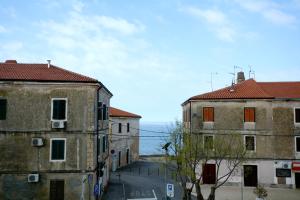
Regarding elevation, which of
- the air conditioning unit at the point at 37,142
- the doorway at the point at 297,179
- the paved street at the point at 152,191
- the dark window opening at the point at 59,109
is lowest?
the paved street at the point at 152,191

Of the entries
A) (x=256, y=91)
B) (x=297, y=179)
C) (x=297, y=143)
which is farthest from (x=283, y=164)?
(x=256, y=91)

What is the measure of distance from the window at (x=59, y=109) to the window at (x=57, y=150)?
165 cm

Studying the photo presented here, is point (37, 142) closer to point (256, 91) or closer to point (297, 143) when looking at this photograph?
point (256, 91)

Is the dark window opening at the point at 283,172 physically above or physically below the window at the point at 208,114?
below

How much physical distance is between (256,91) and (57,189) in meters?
22.1

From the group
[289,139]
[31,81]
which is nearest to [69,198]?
[31,81]

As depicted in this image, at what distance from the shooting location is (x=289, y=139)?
33.7 m

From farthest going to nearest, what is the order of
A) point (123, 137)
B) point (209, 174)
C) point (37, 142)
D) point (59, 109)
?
1. point (123, 137)
2. point (209, 174)
3. point (59, 109)
4. point (37, 142)

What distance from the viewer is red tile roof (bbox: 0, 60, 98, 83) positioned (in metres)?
25.4

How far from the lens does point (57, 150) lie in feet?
83.1

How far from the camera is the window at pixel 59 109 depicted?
1003 inches

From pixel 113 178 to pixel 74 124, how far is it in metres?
16.7

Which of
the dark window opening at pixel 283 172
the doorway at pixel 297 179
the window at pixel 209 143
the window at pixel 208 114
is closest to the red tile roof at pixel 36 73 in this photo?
the window at pixel 209 143

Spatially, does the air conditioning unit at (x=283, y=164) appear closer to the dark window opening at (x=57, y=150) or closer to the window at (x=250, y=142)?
the window at (x=250, y=142)
